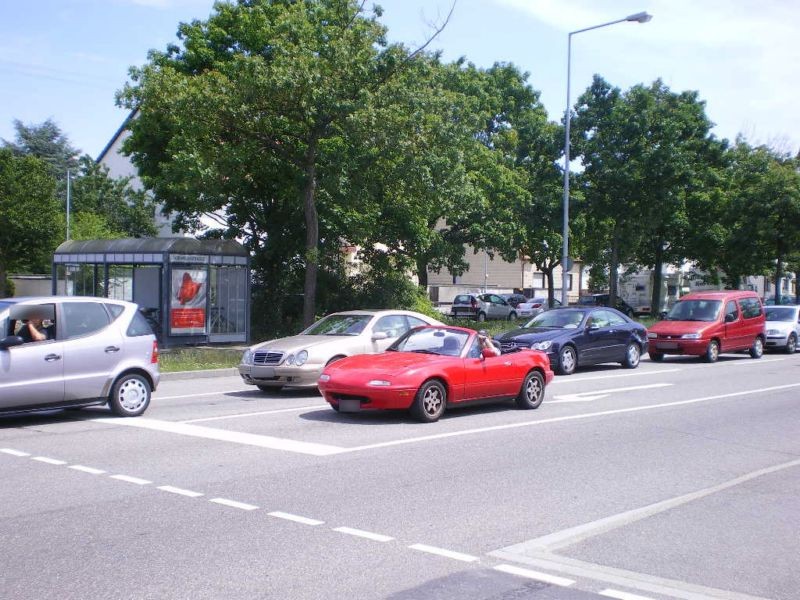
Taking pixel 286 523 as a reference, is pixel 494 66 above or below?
above

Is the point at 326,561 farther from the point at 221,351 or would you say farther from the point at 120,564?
the point at 221,351

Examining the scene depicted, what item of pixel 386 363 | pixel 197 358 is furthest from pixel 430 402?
pixel 197 358

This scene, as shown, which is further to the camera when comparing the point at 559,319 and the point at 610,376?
the point at 559,319

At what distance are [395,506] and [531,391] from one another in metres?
6.61

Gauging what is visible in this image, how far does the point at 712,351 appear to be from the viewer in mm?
23297

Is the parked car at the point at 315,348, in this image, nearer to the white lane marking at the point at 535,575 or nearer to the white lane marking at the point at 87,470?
the white lane marking at the point at 87,470

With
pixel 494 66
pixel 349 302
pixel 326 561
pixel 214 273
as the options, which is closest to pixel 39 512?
pixel 326 561

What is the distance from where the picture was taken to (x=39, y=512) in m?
6.69

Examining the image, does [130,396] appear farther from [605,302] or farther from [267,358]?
[605,302]

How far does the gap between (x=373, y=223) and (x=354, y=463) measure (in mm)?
18962

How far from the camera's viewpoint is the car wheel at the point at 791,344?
90.5ft

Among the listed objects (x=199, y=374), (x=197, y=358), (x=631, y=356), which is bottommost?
(x=199, y=374)

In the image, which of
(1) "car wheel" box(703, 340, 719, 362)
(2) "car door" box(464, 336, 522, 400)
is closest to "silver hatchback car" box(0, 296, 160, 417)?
(2) "car door" box(464, 336, 522, 400)

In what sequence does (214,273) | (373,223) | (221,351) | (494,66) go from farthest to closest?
(494,66) < (373,223) < (214,273) < (221,351)
